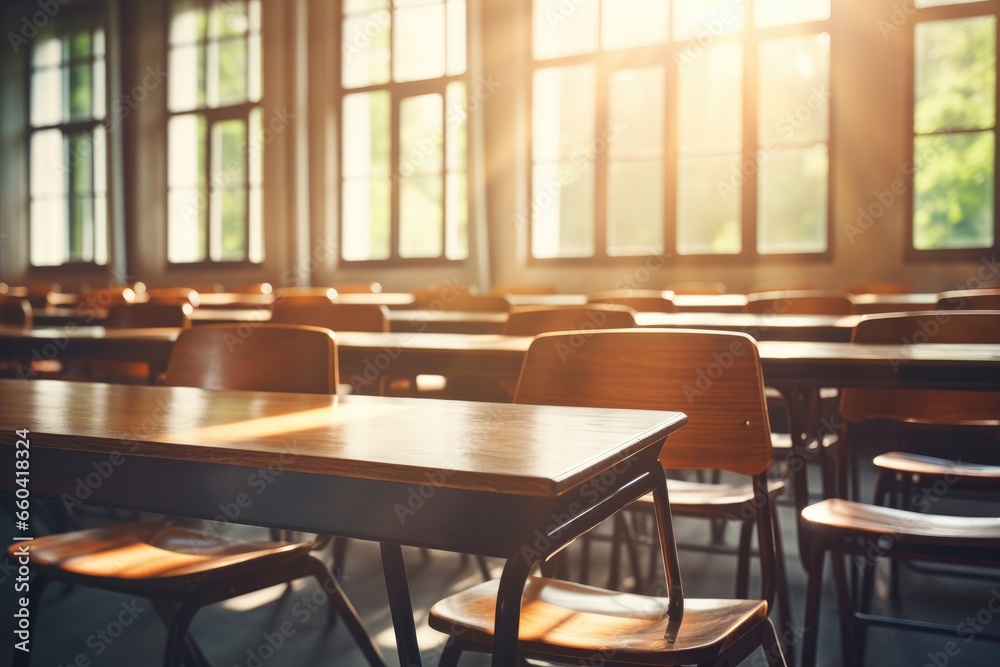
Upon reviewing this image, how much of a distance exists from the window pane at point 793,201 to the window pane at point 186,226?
20.1 feet

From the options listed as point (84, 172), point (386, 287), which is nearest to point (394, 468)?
point (386, 287)

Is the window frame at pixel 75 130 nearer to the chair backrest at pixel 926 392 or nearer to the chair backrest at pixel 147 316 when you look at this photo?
the chair backrest at pixel 147 316

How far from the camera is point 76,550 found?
5.39ft

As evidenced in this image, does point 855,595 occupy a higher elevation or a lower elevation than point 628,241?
lower

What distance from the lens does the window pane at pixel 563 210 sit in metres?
7.84

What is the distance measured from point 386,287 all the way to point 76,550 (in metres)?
7.27

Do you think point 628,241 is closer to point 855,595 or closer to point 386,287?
point 386,287

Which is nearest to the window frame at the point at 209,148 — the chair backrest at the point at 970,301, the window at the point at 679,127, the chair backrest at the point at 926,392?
the window at the point at 679,127

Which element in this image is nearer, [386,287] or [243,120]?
[386,287]

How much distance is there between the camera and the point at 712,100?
7.25m

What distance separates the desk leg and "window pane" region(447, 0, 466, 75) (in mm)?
7598

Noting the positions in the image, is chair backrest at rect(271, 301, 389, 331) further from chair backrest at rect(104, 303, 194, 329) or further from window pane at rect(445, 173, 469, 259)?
window pane at rect(445, 173, 469, 259)

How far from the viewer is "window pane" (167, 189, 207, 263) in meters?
10.2

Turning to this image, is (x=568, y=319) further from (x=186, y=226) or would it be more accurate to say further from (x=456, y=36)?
(x=186, y=226)
